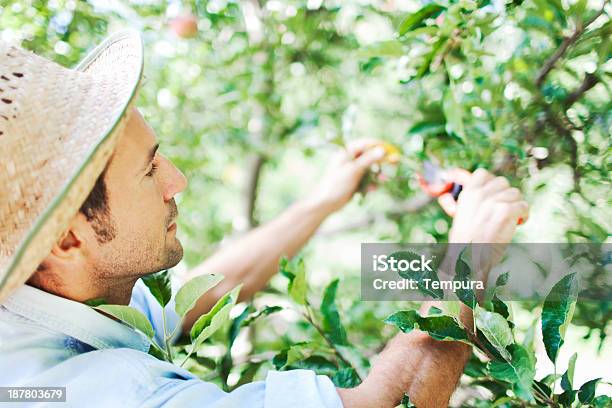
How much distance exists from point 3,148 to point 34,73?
0.52 ft

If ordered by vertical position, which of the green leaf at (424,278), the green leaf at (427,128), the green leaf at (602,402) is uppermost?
the green leaf at (427,128)

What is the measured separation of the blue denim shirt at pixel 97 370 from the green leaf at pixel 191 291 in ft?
0.30

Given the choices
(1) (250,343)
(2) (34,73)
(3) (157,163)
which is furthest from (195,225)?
(2) (34,73)

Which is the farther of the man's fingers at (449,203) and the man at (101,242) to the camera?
the man's fingers at (449,203)

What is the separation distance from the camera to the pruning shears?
1.21 metres

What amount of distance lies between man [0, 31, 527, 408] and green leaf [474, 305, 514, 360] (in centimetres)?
13

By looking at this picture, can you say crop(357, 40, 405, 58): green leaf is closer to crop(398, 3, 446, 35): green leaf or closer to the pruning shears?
crop(398, 3, 446, 35): green leaf

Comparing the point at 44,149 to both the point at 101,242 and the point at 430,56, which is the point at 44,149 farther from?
the point at 430,56

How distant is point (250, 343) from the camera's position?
215 cm

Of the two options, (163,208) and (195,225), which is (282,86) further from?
(163,208)

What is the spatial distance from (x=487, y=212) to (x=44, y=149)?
27.6 inches

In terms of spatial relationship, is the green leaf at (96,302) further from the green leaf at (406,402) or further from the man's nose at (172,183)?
the green leaf at (406,402)

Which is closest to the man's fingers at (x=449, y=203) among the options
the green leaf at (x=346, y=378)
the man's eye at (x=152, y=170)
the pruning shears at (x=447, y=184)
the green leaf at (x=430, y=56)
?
the pruning shears at (x=447, y=184)

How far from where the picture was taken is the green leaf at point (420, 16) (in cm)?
106
